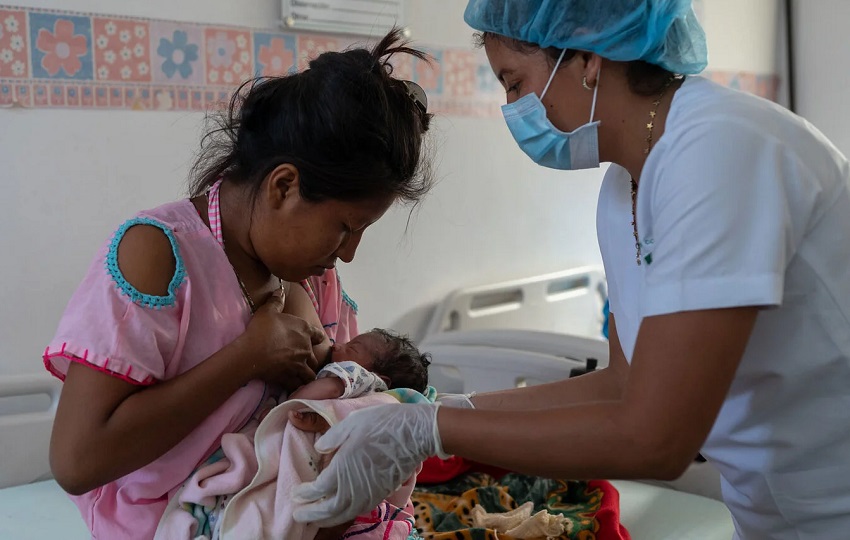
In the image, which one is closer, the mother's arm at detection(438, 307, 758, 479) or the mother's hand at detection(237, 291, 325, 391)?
the mother's arm at detection(438, 307, 758, 479)

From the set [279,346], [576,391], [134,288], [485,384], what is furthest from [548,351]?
[134,288]

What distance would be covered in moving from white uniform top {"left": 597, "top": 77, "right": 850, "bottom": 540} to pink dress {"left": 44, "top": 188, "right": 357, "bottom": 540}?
0.72m

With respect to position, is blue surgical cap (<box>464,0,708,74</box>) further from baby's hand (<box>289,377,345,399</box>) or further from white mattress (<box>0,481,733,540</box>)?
white mattress (<box>0,481,733,540</box>)

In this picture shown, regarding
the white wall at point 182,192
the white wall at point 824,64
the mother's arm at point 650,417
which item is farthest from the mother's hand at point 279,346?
the white wall at point 824,64

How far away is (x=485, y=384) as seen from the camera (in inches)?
116

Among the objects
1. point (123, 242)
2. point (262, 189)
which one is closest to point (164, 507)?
point (123, 242)

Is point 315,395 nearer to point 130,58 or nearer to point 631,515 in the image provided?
point 631,515

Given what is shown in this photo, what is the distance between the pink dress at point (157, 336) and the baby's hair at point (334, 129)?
166mm

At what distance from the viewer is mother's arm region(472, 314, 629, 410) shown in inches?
68.6

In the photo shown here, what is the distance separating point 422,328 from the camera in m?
3.45

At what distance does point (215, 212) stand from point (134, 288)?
237 millimetres

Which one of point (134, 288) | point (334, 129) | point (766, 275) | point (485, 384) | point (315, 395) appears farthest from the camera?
point (485, 384)

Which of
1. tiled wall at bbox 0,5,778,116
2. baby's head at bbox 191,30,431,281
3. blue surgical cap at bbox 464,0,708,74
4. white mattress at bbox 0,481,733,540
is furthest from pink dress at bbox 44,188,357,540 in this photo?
tiled wall at bbox 0,5,778,116

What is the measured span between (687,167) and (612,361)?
0.63 m
